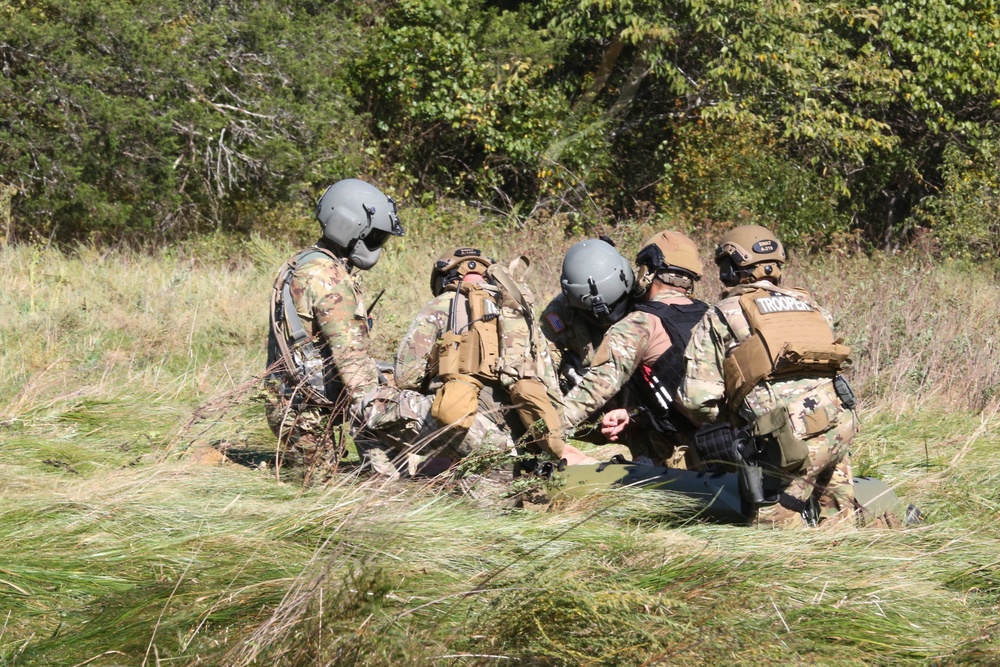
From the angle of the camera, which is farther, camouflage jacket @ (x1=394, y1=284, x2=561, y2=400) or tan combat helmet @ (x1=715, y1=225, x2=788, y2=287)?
camouflage jacket @ (x1=394, y1=284, x2=561, y2=400)

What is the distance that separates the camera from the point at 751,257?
4852 millimetres

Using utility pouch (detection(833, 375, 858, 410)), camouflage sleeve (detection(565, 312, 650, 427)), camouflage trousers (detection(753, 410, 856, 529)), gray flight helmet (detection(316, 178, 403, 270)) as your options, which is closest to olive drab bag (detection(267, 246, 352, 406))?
gray flight helmet (detection(316, 178, 403, 270))

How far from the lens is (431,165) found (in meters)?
15.6

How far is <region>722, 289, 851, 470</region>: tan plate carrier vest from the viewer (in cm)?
441

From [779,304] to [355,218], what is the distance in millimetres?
2000

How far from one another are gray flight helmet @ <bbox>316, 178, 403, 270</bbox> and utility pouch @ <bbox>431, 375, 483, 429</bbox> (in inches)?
39.9

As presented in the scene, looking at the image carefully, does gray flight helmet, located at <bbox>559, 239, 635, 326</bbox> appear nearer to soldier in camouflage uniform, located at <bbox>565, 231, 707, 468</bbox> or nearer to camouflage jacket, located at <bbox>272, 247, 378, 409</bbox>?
soldier in camouflage uniform, located at <bbox>565, 231, 707, 468</bbox>

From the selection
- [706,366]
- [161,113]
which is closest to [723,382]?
[706,366]

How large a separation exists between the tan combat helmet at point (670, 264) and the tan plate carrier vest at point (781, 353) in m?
0.86

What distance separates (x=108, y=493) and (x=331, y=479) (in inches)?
34.6

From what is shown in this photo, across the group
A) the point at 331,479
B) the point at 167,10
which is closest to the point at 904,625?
the point at 331,479

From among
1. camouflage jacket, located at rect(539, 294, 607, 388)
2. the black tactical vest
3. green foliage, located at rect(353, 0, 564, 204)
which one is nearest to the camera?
the black tactical vest

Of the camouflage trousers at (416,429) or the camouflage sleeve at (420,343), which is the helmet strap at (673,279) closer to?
the camouflage sleeve at (420,343)

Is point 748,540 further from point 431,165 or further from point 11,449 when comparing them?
point 431,165
